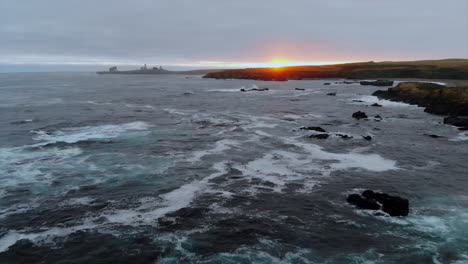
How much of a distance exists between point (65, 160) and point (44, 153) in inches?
150

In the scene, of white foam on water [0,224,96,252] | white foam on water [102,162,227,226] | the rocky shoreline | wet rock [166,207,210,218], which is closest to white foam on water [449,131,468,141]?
the rocky shoreline

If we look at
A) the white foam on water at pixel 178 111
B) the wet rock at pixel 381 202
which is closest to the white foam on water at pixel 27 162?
the wet rock at pixel 381 202

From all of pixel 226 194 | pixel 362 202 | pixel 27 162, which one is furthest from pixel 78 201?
pixel 362 202

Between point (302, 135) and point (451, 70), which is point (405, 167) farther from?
point (451, 70)

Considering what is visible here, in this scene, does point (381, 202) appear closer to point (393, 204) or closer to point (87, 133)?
point (393, 204)

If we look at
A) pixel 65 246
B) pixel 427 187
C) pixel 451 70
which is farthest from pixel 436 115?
pixel 451 70

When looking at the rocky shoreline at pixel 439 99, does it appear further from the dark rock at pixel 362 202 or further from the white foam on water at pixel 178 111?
the white foam on water at pixel 178 111

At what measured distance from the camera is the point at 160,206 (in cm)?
2069

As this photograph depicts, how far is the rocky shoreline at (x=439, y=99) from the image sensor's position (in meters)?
50.6

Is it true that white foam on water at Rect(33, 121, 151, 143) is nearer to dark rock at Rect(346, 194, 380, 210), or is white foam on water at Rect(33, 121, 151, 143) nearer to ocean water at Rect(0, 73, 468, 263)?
ocean water at Rect(0, 73, 468, 263)

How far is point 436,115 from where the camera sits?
55.5 meters

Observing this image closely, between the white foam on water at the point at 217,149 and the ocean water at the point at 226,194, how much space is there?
101mm

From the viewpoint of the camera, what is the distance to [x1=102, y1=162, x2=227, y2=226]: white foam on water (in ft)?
62.3

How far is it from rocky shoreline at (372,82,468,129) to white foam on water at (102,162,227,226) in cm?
3810
